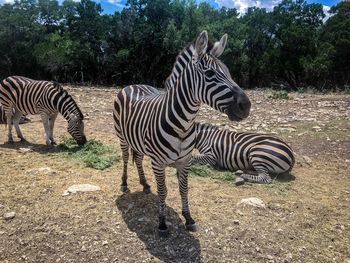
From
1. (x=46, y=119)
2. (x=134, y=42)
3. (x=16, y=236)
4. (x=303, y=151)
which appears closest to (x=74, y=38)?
(x=134, y=42)

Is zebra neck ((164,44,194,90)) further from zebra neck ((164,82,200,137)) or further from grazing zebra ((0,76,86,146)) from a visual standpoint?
grazing zebra ((0,76,86,146))

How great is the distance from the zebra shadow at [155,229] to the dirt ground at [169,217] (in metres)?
0.01

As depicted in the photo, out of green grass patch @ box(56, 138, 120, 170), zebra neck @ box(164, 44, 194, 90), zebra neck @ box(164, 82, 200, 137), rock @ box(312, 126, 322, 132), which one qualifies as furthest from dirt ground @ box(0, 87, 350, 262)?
zebra neck @ box(164, 44, 194, 90)

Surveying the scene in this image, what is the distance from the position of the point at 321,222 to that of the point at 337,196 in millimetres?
1072

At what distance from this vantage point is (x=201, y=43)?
3.62 metres

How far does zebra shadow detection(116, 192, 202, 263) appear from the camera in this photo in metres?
4.02

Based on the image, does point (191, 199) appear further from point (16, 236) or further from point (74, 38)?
point (74, 38)

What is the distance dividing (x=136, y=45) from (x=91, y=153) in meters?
16.6

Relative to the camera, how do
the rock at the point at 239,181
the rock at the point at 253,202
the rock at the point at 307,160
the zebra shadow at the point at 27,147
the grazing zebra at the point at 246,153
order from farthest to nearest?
the zebra shadow at the point at 27,147, the rock at the point at 307,160, the grazing zebra at the point at 246,153, the rock at the point at 239,181, the rock at the point at 253,202

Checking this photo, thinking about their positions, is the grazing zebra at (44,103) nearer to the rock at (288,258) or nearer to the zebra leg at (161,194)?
the zebra leg at (161,194)

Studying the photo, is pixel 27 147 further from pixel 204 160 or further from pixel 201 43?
pixel 201 43

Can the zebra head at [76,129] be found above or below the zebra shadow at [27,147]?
above

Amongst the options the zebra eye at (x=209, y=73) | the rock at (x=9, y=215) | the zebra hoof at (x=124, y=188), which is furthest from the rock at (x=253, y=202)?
the rock at (x=9, y=215)

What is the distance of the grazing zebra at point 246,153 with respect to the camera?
6.37 m
